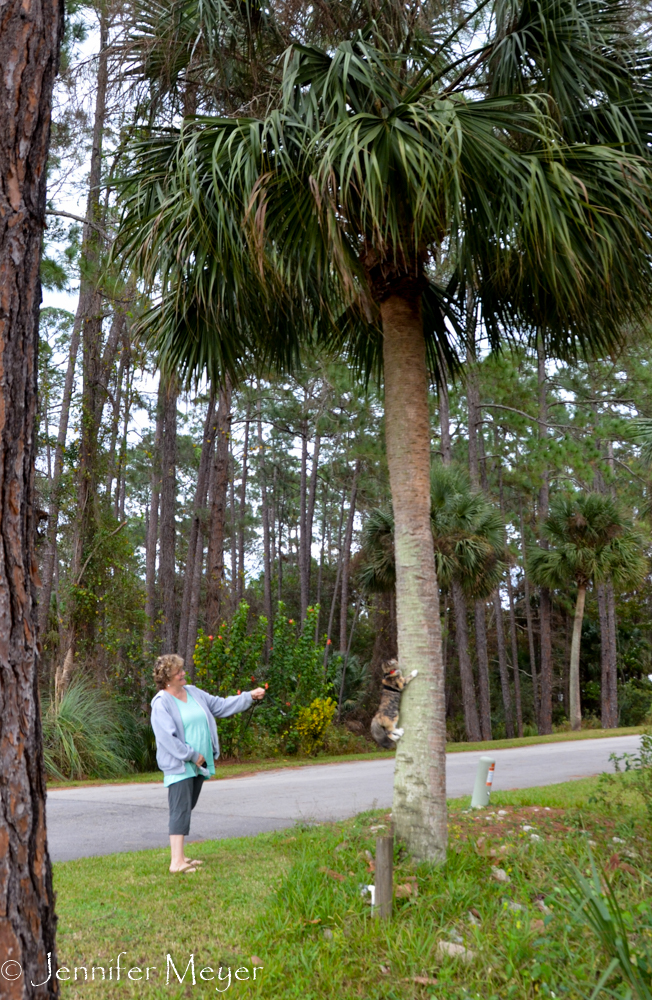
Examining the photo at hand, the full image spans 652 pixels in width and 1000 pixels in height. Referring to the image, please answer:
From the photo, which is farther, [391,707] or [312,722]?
[312,722]

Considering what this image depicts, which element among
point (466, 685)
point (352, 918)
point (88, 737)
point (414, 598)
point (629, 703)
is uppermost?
point (414, 598)

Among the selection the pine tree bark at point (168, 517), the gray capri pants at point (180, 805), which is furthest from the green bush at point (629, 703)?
the gray capri pants at point (180, 805)

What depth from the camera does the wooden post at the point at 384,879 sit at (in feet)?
13.8

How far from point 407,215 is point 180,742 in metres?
3.74

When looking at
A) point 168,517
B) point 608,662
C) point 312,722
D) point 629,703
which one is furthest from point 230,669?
point 629,703

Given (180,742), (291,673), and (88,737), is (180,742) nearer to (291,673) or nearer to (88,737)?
(88,737)

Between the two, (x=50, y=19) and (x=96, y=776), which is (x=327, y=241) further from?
(x=96, y=776)

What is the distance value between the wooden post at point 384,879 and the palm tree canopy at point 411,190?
3075mm

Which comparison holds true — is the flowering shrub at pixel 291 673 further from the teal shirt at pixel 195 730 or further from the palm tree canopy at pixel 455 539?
the teal shirt at pixel 195 730

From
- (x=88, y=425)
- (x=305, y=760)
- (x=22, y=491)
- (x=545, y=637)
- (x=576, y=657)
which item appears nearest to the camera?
(x=22, y=491)

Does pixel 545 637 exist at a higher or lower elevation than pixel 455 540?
lower

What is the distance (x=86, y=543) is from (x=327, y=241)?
35.0 ft

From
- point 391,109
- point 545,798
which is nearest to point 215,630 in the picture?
point 545,798

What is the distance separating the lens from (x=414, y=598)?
5434 mm
